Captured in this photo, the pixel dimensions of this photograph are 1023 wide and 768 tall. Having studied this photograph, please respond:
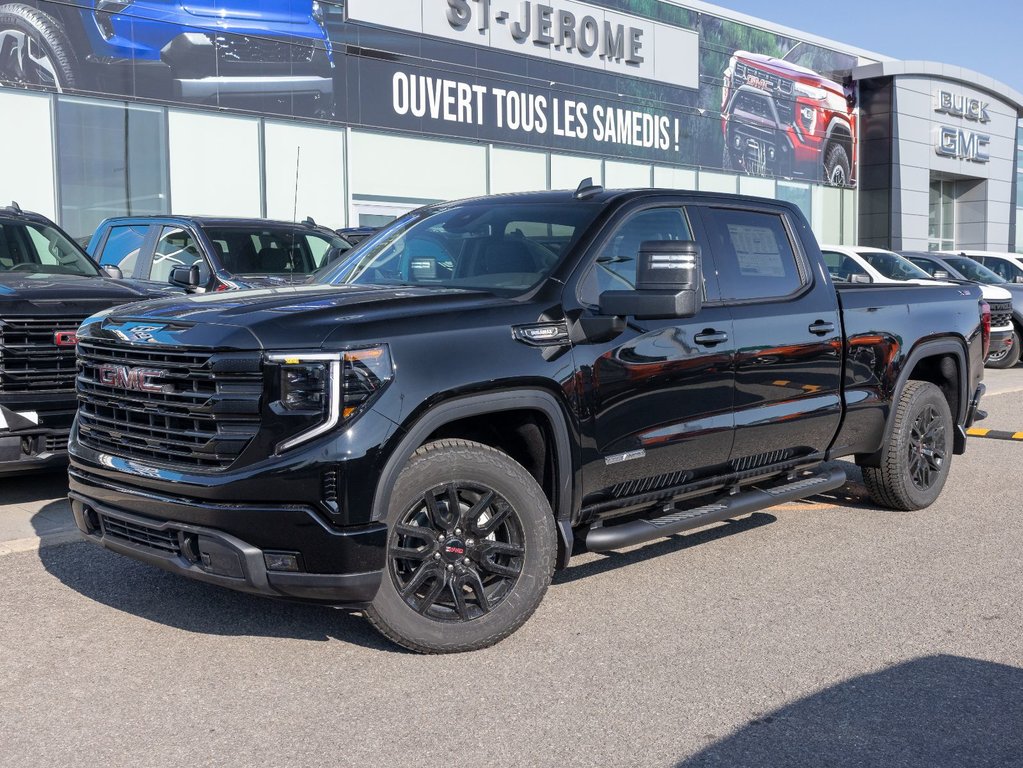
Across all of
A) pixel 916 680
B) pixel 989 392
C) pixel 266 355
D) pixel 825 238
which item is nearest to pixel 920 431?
pixel 916 680

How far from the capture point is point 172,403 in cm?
421

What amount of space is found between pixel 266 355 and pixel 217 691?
1198mm

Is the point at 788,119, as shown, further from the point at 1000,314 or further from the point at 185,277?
the point at 185,277

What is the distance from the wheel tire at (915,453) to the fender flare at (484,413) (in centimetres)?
288

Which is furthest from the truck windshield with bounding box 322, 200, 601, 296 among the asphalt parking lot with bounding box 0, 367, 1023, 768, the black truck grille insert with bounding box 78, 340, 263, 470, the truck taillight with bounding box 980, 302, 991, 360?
the truck taillight with bounding box 980, 302, 991, 360

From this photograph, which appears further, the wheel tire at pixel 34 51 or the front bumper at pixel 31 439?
the wheel tire at pixel 34 51

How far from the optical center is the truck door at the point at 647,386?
189 inches

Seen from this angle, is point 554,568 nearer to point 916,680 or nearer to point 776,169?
point 916,680

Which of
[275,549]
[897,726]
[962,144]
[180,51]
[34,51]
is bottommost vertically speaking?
[897,726]

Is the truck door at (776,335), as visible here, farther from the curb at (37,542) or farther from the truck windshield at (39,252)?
the truck windshield at (39,252)

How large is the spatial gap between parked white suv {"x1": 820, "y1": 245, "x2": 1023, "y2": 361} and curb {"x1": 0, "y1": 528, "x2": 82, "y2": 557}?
35.5 feet

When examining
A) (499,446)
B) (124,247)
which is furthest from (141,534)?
(124,247)

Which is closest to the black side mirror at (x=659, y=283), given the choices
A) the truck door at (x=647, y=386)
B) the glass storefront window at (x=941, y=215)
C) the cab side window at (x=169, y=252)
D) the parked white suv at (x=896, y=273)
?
the truck door at (x=647, y=386)

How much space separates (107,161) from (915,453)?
14.7m
